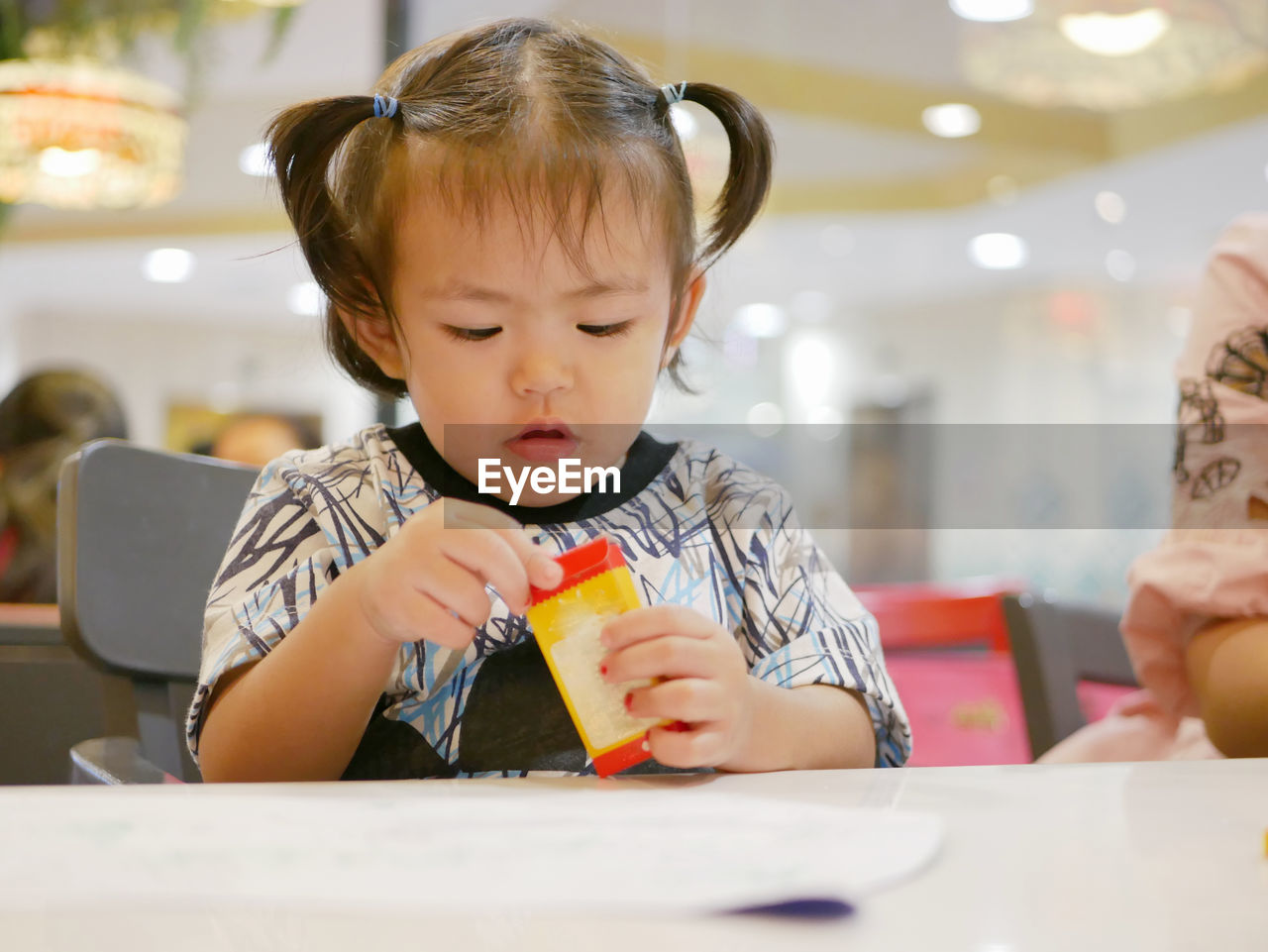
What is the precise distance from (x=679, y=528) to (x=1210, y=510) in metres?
0.39

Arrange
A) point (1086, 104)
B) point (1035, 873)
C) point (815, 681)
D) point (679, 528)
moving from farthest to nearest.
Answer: point (1086, 104) < point (679, 528) < point (815, 681) < point (1035, 873)

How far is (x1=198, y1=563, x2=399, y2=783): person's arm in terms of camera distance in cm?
62

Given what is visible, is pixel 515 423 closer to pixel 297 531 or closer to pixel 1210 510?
pixel 297 531

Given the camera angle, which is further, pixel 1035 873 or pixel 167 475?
pixel 167 475

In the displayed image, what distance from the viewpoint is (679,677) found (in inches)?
22.1

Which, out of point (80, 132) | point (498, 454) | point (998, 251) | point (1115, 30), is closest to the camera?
point (498, 454)

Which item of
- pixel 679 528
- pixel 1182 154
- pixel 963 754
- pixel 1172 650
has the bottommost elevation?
pixel 963 754

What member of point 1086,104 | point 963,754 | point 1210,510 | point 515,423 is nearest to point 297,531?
point 515,423

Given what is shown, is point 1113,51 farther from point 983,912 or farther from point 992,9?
point 983,912

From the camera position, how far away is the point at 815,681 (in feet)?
2.34

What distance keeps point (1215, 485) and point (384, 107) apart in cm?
64

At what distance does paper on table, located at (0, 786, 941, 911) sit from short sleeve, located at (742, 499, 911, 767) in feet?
0.77

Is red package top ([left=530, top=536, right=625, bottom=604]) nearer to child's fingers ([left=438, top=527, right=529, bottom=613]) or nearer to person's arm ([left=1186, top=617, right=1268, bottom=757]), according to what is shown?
child's fingers ([left=438, top=527, right=529, bottom=613])

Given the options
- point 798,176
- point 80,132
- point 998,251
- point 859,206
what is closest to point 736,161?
point 80,132
